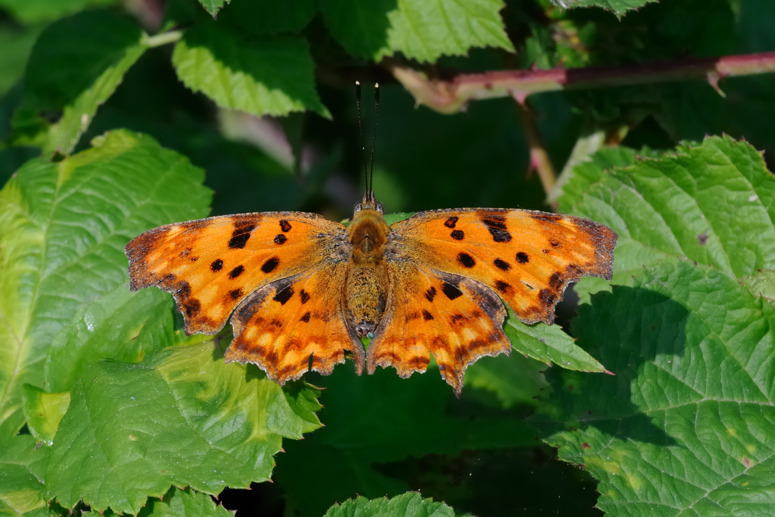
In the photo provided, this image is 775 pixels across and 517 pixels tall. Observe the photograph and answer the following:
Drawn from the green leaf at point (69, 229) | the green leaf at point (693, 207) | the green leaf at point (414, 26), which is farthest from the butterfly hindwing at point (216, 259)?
the green leaf at point (693, 207)

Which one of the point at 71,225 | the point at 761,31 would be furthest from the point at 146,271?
the point at 761,31

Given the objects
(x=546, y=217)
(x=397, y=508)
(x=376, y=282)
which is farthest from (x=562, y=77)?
(x=397, y=508)

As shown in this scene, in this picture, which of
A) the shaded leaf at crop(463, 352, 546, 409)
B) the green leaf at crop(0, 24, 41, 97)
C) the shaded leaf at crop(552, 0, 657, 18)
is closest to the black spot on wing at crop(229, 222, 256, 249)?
the shaded leaf at crop(552, 0, 657, 18)

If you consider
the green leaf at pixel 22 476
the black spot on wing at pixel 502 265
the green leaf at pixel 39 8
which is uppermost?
the black spot on wing at pixel 502 265

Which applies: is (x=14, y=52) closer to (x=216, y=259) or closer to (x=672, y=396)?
(x=216, y=259)

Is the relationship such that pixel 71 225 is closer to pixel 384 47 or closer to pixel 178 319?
pixel 178 319

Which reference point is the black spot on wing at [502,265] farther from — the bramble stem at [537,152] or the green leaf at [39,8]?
the green leaf at [39,8]

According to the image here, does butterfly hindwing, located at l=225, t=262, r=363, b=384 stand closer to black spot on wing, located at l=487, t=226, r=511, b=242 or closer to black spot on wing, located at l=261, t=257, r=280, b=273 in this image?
black spot on wing, located at l=261, t=257, r=280, b=273
